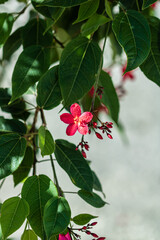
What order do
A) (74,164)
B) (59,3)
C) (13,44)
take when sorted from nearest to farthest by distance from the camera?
(59,3) → (74,164) → (13,44)

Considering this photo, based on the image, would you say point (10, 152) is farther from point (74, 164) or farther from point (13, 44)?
point (13, 44)

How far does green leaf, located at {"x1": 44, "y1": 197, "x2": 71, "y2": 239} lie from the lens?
414mm

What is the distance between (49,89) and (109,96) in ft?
0.39

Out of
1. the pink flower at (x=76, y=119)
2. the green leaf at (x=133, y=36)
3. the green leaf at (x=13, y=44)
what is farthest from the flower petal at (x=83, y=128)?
the green leaf at (x=13, y=44)

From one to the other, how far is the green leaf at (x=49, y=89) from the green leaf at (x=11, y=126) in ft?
0.20

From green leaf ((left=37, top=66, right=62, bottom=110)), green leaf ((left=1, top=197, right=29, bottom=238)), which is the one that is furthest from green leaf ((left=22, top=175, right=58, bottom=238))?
green leaf ((left=37, top=66, right=62, bottom=110))

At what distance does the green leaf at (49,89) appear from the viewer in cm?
48

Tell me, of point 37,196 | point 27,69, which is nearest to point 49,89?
point 27,69

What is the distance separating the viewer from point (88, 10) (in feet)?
1.50

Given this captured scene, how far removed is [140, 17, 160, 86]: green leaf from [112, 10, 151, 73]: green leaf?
0.05 m

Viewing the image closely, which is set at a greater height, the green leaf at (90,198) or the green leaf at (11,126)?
the green leaf at (11,126)

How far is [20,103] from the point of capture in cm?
62

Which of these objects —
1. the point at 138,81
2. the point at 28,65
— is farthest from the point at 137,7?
the point at 138,81

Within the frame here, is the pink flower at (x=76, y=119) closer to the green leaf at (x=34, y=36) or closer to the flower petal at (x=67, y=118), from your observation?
the flower petal at (x=67, y=118)
